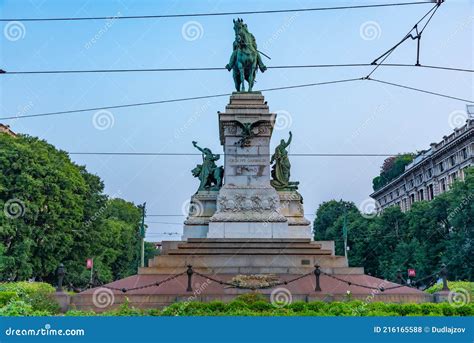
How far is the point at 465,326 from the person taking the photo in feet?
33.2

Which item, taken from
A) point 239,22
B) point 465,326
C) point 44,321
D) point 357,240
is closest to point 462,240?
point 357,240

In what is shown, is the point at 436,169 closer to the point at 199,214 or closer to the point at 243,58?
the point at 243,58

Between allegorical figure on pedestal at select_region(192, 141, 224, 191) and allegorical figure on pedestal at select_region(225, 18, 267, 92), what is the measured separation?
3795 millimetres

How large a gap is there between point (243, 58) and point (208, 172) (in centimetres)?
608

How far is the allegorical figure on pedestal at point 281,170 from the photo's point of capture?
25953mm

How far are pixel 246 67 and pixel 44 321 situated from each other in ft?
63.3

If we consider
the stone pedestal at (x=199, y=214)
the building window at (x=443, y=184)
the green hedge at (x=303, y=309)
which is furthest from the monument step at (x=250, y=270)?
the building window at (x=443, y=184)

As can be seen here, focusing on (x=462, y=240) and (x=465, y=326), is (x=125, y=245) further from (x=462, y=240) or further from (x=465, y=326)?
(x=465, y=326)

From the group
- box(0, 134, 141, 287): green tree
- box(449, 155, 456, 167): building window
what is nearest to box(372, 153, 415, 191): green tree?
box(449, 155, 456, 167): building window

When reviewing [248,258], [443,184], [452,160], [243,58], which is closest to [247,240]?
[248,258]

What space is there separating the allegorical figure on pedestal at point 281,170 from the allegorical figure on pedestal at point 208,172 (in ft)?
8.89

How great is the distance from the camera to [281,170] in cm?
2625

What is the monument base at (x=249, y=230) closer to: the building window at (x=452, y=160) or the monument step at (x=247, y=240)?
the monument step at (x=247, y=240)

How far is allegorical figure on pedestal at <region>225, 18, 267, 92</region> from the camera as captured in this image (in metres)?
26.6
